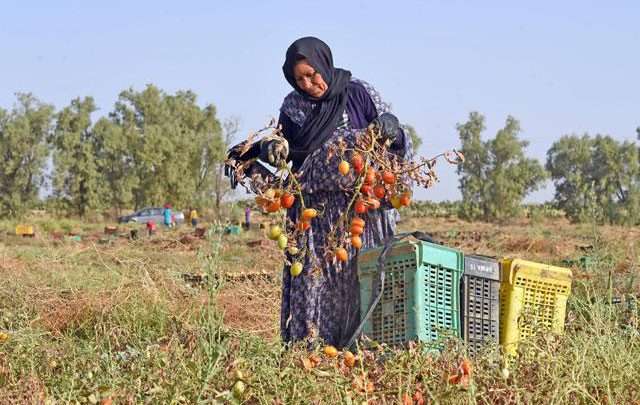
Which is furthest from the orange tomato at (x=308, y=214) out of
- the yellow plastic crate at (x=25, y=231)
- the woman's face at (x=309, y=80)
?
the yellow plastic crate at (x=25, y=231)

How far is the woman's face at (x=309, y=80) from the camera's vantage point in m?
3.73

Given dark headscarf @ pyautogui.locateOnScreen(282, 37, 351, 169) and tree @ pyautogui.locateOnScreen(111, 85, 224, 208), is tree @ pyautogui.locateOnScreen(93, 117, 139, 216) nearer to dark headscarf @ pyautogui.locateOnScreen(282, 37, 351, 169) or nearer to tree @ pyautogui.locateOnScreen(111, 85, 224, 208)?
tree @ pyautogui.locateOnScreen(111, 85, 224, 208)

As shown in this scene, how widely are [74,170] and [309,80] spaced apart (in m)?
33.0

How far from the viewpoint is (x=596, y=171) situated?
122ft

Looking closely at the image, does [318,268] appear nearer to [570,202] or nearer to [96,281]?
[96,281]

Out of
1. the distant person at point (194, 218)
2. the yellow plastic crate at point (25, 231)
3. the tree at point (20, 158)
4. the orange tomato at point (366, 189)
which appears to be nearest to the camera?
the orange tomato at point (366, 189)

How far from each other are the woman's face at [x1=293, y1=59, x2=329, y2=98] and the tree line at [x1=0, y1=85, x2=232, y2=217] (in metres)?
30.2

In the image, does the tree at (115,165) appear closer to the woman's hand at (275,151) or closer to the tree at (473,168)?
the tree at (473,168)

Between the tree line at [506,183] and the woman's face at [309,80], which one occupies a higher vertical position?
the tree line at [506,183]

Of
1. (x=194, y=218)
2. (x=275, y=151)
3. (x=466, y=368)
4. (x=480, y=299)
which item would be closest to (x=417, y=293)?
(x=480, y=299)

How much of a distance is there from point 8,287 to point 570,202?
3139 centimetres

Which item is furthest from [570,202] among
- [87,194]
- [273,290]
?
[273,290]

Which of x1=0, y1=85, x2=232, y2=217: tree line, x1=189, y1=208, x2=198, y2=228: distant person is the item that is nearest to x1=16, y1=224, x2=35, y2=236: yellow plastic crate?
x1=189, y1=208, x2=198, y2=228: distant person

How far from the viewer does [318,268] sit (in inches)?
148
